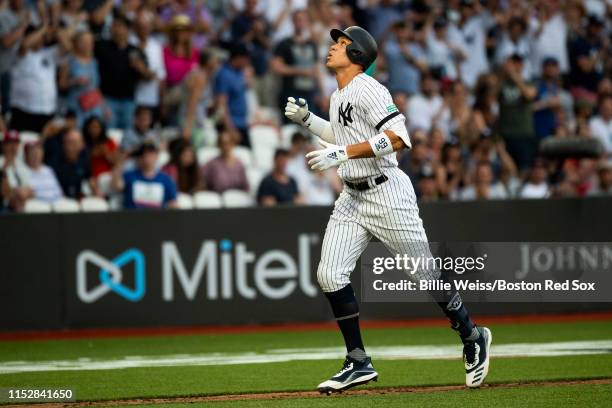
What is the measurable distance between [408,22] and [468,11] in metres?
1.39

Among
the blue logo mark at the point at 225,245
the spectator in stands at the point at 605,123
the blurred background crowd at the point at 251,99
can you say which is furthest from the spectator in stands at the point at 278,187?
the spectator in stands at the point at 605,123

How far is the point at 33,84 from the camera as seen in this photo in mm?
14656

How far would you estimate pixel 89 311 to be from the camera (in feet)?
43.9

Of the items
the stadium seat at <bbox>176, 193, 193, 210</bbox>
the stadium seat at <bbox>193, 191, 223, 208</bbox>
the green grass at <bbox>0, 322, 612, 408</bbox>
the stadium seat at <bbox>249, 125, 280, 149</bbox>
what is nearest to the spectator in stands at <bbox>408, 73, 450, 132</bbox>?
the stadium seat at <bbox>249, 125, 280, 149</bbox>

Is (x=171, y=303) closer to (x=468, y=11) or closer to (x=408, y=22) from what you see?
(x=408, y=22)

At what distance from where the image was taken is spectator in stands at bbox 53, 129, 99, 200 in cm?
1410

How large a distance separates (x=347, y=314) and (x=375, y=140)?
1.25 meters

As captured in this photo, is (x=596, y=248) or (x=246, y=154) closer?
(x=596, y=248)

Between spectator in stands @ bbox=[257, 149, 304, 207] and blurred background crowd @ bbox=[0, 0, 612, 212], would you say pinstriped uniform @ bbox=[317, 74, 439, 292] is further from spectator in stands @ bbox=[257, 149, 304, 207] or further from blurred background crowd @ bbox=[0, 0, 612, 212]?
spectator in stands @ bbox=[257, 149, 304, 207]

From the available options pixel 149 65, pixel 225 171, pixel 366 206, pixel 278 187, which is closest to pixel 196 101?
pixel 149 65

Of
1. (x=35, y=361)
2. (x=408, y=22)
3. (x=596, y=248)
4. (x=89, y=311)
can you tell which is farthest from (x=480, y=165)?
(x=35, y=361)

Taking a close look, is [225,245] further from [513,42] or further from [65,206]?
[513,42]

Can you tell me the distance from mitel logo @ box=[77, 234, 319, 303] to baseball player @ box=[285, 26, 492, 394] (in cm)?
547

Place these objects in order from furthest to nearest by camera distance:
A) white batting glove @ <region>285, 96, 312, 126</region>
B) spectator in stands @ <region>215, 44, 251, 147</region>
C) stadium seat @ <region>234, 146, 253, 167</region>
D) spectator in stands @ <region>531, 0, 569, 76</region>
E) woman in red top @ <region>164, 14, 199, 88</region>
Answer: spectator in stands @ <region>531, 0, 569, 76</region> → spectator in stands @ <region>215, 44, 251, 147</region> → woman in red top @ <region>164, 14, 199, 88</region> → stadium seat @ <region>234, 146, 253, 167</region> → white batting glove @ <region>285, 96, 312, 126</region>
